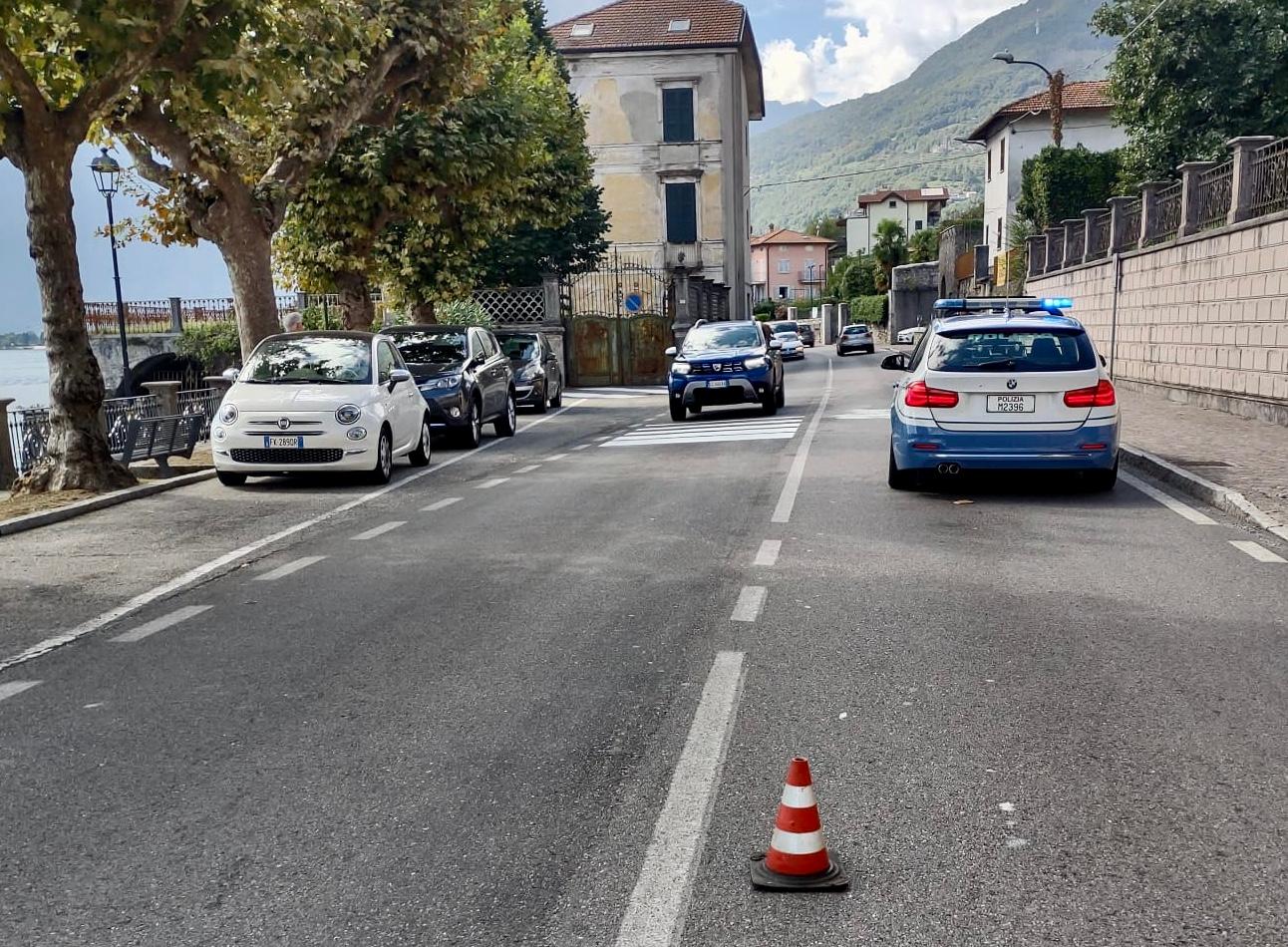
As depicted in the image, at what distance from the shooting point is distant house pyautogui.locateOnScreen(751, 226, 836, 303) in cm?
15812

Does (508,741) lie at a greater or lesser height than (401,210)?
lesser

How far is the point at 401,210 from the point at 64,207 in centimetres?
1133

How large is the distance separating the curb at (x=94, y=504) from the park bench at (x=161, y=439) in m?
0.73

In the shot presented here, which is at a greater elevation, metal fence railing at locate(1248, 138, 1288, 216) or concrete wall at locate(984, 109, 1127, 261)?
concrete wall at locate(984, 109, 1127, 261)

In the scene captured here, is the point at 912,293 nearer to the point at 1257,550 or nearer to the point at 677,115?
the point at 677,115

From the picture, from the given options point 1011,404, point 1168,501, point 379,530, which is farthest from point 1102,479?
point 379,530

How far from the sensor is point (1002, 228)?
62438 millimetres

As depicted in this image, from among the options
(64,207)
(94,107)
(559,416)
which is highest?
(94,107)

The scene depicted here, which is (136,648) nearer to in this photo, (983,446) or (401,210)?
A: (983,446)

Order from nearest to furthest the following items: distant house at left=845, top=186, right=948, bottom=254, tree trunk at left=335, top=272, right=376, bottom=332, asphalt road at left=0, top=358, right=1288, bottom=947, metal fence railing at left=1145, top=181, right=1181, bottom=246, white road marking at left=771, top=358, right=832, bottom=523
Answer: asphalt road at left=0, top=358, right=1288, bottom=947 < white road marking at left=771, top=358, right=832, bottom=523 < metal fence railing at left=1145, top=181, right=1181, bottom=246 < tree trunk at left=335, top=272, right=376, bottom=332 < distant house at left=845, top=186, right=948, bottom=254

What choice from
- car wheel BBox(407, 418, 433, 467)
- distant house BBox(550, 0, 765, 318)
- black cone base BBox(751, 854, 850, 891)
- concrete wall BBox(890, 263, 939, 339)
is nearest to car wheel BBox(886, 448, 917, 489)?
car wheel BBox(407, 418, 433, 467)

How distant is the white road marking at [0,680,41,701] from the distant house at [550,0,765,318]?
5228 cm

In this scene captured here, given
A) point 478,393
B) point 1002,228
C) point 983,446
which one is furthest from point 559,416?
point 1002,228

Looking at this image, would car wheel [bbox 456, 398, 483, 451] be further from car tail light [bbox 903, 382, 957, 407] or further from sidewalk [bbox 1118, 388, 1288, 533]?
sidewalk [bbox 1118, 388, 1288, 533]
